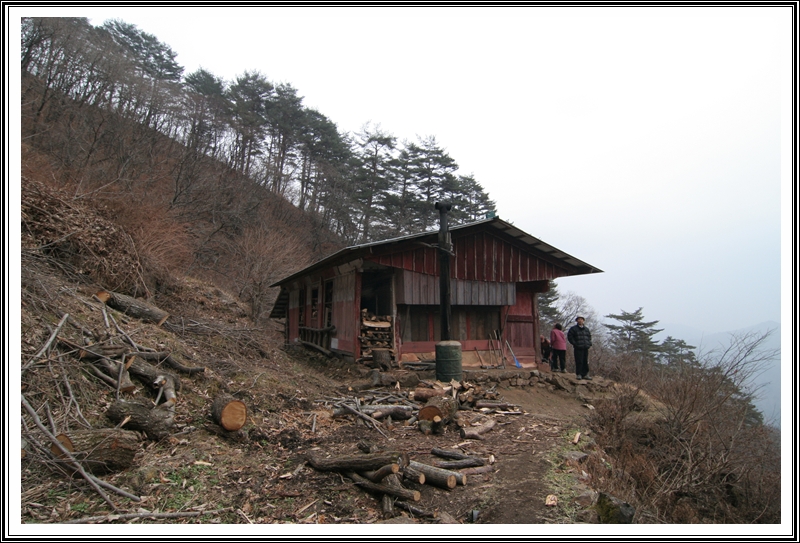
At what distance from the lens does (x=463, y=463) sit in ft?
18.5

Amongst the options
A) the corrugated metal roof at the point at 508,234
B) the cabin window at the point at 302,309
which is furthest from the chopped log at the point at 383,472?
the cabin window at the point at 302,309

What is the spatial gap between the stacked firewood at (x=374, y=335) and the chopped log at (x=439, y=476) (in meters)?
7.06

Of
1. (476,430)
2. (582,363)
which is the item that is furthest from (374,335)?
(582,363)

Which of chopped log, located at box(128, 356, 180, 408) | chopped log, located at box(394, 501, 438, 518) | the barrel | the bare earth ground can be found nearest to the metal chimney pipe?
the barrel

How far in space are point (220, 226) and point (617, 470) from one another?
24.2m

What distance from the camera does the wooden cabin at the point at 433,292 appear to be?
12.4m

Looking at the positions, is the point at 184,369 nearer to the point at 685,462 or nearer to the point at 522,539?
the point at 522,539

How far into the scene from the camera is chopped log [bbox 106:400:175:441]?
5410 mm

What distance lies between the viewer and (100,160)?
65.7 feet

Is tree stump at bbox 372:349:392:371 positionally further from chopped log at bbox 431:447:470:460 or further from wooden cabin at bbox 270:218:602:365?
chopped log at bbox 431:447:470:460

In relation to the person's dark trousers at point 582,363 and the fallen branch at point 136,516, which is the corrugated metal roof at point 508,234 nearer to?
the person's dark trousers at point 582,363

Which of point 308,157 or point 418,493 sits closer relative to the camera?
point 418,493

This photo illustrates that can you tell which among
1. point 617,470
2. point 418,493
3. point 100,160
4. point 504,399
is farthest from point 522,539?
point 100,160

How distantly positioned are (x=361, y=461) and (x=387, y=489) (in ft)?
1.67
